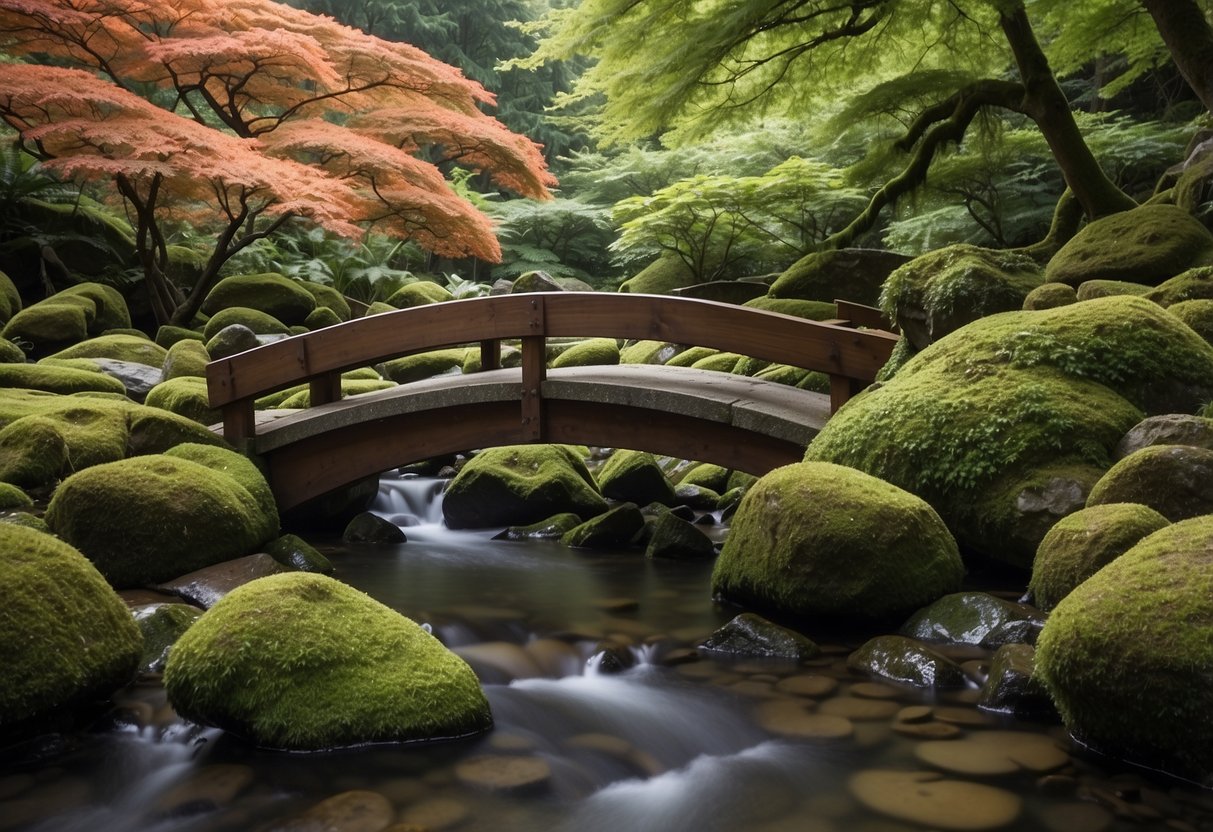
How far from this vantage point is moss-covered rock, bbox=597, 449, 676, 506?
8.72 m

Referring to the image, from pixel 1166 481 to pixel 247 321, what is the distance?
39.7 ft

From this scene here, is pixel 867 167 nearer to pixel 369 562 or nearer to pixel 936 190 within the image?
pixel 936 190

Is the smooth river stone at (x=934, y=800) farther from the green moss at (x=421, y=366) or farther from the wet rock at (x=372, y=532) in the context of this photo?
the green moss at (x=421, y=366)

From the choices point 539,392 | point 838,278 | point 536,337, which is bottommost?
point 539,392

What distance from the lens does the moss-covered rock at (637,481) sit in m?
8.72

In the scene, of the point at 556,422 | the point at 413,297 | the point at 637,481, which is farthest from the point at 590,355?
the point at 413,297

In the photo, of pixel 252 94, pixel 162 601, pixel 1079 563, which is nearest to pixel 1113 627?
pixel 1079 563

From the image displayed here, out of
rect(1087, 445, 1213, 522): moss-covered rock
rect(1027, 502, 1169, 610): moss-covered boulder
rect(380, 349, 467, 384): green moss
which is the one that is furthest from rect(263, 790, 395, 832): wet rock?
rect(380, 349, 467, 384): green moss

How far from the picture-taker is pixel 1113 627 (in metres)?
2.98

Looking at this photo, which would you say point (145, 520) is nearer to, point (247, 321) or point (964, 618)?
point (964, 618)

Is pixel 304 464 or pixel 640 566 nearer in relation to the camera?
pixel 640 566

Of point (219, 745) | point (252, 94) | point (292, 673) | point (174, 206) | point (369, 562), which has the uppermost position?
point (252, 94)

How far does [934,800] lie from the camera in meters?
3.10

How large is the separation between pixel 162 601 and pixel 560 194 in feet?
73.7
